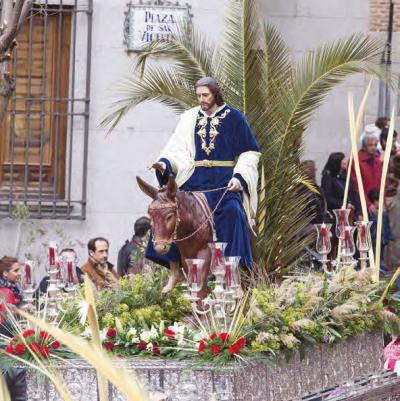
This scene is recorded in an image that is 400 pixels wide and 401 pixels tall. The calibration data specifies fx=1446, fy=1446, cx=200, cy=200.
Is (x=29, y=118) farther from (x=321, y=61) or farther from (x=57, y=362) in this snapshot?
(x=57, y=362)

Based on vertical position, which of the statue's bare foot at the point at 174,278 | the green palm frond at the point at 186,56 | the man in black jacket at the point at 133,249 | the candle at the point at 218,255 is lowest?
the man in black jacket at the point at 133,249

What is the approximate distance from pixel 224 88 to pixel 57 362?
5948mm

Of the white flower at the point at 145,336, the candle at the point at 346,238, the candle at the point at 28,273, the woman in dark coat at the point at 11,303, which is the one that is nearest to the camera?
the woman in dark coat at the point at 11,303

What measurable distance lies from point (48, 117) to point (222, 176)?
6104 mm

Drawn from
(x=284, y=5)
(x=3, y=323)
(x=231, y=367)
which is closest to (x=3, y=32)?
(x=3, y=323)

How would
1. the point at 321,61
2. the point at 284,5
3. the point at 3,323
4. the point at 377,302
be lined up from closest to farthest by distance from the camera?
the point at 3,323
the point at 377,302
the point at 321,61
the point at 284,5

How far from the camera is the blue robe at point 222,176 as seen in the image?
1027cm

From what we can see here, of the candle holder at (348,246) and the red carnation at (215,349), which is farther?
the candle holder at (348,246)

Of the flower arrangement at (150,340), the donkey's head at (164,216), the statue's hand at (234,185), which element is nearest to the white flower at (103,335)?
the flower arrangement at (150,340)

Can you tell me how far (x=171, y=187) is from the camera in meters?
9.73

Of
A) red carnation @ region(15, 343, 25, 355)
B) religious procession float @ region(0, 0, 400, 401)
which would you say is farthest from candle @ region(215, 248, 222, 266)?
red carnation @ region(15, 343, 25, 355)

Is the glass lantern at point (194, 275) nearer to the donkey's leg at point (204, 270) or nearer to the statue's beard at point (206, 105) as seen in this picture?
the donkey's leg at point (204, 270)

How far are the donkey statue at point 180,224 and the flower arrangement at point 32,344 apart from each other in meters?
1.35

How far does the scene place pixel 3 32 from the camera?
8.51 m
